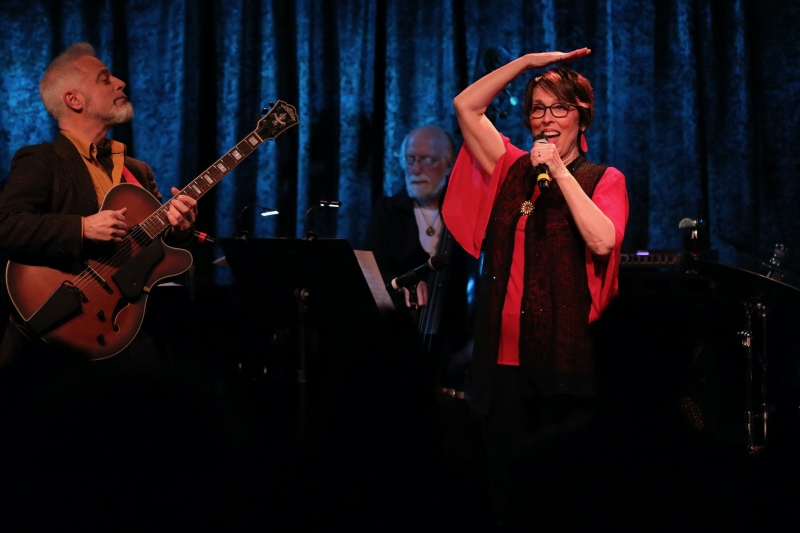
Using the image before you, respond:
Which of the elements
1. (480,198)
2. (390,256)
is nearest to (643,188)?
(390,256)

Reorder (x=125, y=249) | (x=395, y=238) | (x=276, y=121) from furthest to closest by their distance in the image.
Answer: (x=395, y=238)
(x=276, y=121)
(x=125, y=249)

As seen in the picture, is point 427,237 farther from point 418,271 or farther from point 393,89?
point 393,89

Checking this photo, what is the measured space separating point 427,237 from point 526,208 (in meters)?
1.83

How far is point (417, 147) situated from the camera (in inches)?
158

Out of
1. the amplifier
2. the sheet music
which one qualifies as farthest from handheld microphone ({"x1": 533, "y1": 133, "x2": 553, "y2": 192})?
the amplifier

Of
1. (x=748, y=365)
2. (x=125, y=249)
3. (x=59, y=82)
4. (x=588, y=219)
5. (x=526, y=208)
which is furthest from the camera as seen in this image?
(x=748, y=365)

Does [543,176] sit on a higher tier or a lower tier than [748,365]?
higher

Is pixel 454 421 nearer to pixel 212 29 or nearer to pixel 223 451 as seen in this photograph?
pixel 223 451

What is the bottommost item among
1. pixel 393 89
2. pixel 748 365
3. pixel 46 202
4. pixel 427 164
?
pixel 748 365

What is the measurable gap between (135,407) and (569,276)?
1.30 metres

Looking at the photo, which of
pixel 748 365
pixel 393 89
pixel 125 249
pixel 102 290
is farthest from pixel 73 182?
pixel 748 365

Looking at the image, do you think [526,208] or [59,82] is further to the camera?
[59,82]

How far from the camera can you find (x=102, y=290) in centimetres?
272

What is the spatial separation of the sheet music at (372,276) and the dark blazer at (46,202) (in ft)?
3.36
